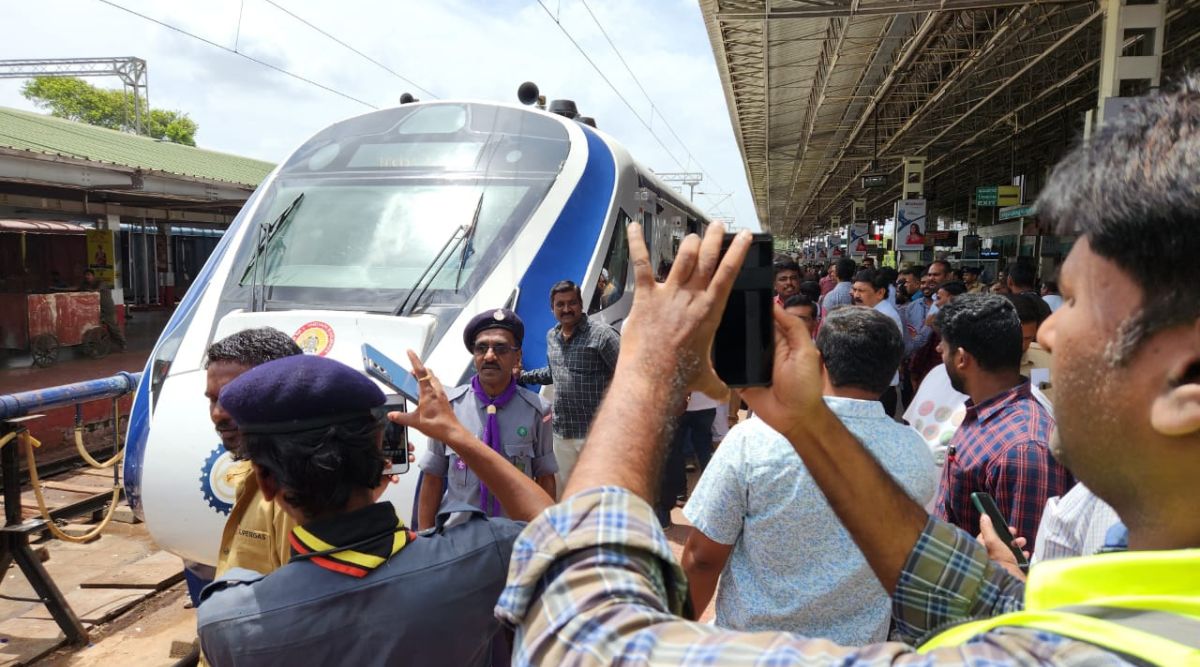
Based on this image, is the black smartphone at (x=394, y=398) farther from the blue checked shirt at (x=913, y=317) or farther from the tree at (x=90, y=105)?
the tree at (x=90, y=105)

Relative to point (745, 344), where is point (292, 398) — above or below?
below

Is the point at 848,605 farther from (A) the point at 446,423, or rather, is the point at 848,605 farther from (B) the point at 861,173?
(B) the point at 861,173

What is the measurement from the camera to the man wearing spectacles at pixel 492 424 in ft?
10.7

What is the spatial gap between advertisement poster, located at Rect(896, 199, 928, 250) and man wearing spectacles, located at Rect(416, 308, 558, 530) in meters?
15.1

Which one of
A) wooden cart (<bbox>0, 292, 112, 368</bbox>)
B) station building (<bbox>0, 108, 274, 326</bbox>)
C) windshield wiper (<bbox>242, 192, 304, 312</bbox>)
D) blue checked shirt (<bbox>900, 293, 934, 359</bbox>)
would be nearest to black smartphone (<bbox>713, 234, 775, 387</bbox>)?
windshield wiper (<bbox>242, 192, 304, 312</bbox>)

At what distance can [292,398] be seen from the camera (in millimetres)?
1628

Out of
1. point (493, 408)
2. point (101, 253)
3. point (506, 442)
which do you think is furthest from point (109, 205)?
point (506, 442)

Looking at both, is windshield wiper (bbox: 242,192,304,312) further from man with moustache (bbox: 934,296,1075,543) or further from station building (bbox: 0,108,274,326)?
station building (bbox: 0,108,274,326)

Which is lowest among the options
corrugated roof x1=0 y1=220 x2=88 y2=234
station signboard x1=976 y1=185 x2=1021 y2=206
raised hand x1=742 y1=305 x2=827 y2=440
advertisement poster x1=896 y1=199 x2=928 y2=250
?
raised hand x1=742 y1=305 x2=827 y2=440

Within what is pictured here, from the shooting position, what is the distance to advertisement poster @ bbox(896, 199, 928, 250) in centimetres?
1692

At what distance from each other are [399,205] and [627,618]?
4.51m

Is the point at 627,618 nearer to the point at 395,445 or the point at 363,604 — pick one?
the point at 363,604

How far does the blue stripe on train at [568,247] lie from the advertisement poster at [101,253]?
1209 centimetres

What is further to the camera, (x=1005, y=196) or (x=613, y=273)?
(x=1005, y=196)
